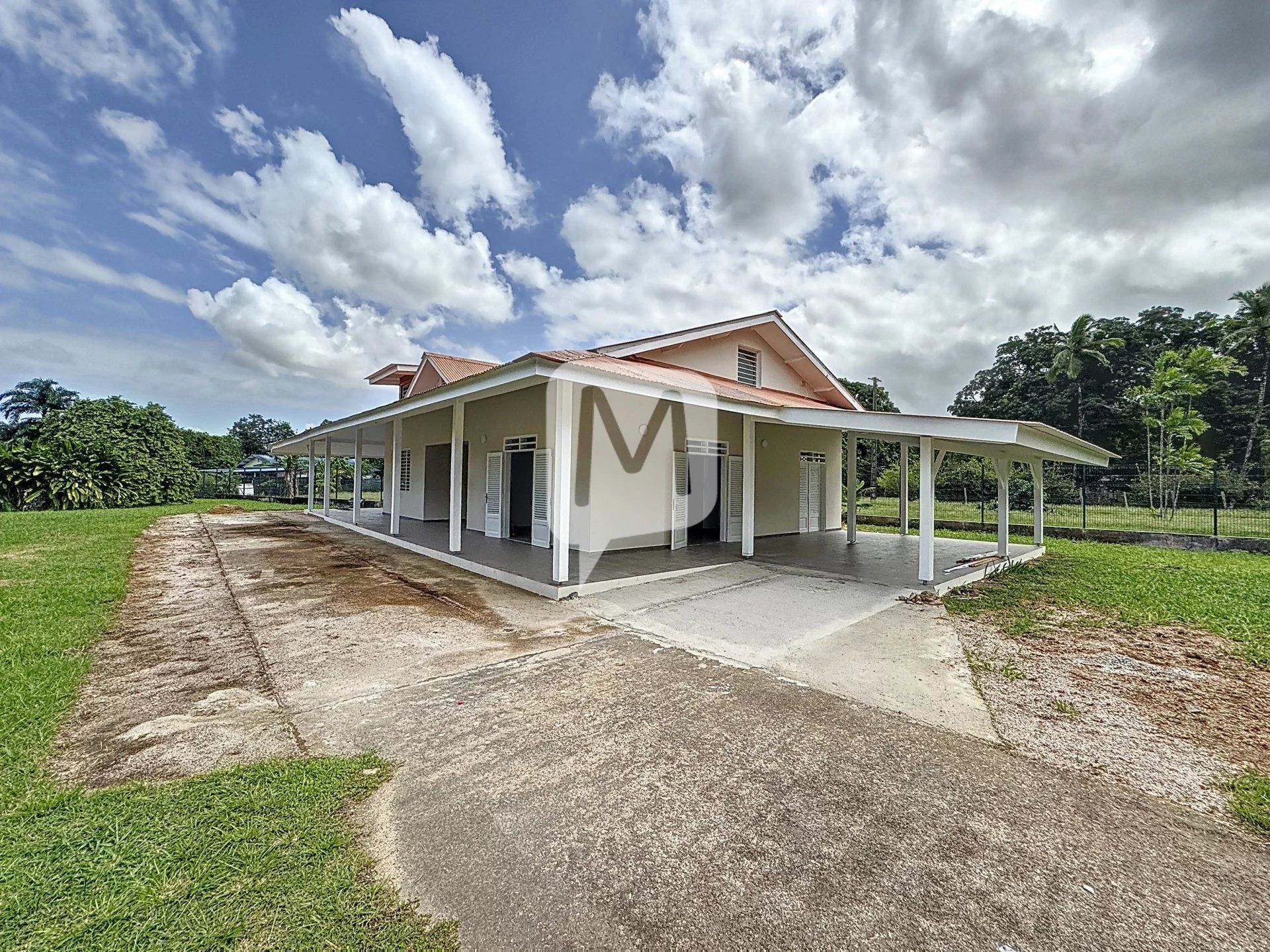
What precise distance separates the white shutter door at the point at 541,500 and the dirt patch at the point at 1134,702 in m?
6.75

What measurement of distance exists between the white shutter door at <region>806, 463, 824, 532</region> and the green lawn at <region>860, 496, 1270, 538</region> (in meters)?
4.21

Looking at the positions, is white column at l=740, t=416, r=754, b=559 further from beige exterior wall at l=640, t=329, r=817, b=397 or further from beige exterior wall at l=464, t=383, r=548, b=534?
beige exterior wall at l=464, t=383, r=548, b=534

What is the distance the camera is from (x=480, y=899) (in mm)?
1874

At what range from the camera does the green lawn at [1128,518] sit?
11.4 meters

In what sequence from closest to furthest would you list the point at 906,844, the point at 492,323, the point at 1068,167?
1. the point at 906,844
2. the point at 1068,167
3. the point at 492,323

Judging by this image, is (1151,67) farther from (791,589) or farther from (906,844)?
(906,844)

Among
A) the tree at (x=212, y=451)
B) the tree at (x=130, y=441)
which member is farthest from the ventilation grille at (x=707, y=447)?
the tree at (x=212, y=451)

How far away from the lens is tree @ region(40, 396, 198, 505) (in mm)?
18344

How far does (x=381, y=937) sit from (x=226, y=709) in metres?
2.51

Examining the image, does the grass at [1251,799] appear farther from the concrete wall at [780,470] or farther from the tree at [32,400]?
the tree at [32,400]

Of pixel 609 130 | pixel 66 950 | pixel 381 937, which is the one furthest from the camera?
pixel 609 130

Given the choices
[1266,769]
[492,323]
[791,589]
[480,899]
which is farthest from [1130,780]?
[492,323]

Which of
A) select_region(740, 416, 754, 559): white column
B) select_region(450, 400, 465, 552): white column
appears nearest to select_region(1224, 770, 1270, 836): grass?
select_region(740, 416, 754, 559): white column

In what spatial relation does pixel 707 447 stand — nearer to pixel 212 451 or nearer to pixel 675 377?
pixel 675 377
